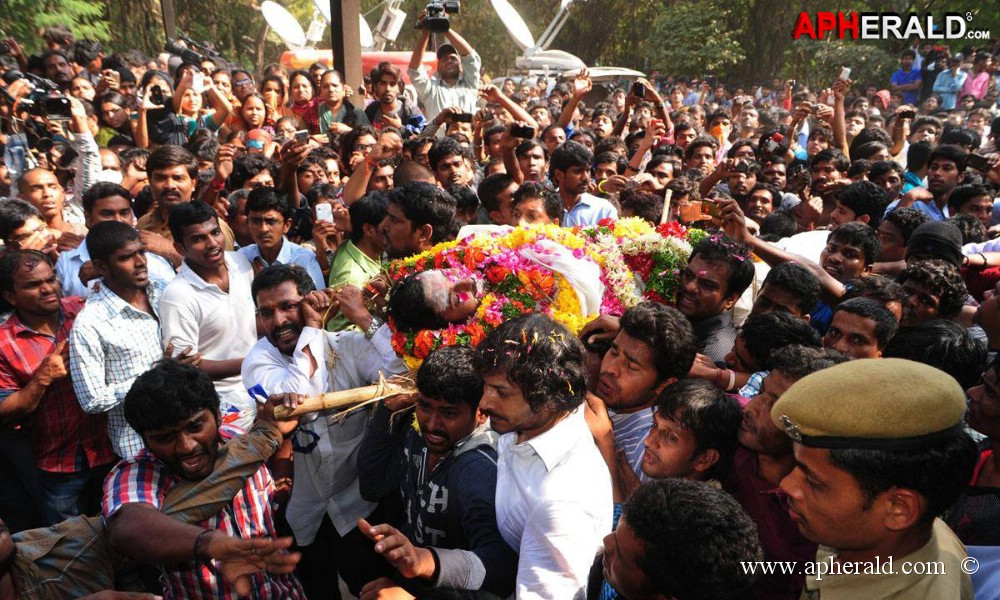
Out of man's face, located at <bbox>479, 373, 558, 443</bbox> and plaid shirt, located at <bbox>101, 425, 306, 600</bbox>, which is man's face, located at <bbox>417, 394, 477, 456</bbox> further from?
plaid shirt, located at <bbox>101, 425, 306, 600</bbox>

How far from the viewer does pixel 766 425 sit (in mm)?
2598

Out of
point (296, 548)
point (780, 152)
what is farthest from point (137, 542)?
point (780, 152)

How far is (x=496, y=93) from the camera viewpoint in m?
7.54

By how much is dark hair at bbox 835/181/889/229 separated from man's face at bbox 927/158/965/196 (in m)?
1.31

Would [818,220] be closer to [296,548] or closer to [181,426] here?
[296,548]

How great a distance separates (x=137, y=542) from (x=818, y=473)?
2100mm

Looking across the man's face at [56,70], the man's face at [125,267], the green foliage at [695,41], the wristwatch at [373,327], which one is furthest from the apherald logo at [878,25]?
the man's face at [56,70]

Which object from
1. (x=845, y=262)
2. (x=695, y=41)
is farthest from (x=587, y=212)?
(x=695, y=41)

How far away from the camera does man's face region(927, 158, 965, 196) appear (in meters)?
6.29

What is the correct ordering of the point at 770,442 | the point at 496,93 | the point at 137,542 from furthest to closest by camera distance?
the point at 496,93 → the point at 770,442 → the point at 137,542

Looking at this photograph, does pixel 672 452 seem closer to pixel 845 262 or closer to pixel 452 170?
pixel 845 262

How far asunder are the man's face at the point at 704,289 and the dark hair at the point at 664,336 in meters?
0.73

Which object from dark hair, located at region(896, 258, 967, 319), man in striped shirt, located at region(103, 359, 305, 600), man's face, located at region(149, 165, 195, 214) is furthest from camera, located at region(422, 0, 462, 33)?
man in striped shirt, located at region(103, 359, 305, 600)

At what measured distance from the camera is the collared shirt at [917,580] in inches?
73.4
